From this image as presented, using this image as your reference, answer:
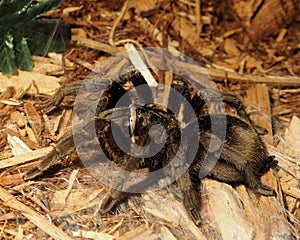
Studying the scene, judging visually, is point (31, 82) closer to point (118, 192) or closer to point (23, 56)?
point (23, 56)

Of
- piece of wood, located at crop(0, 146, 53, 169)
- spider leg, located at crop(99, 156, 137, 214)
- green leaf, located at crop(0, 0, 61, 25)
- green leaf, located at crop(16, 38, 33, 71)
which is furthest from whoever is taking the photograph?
green leaf, located at crop(16, 38, 33, 71)

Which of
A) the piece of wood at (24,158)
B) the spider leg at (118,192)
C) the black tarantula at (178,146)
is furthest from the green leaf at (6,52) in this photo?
the spider leg at (118,192)

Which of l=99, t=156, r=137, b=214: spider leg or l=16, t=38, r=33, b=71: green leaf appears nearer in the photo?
l=99, t=156, r=137, b=214: spider leg

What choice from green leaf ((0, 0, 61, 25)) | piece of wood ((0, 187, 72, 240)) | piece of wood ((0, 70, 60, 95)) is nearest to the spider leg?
piece of wood ((0, 187, 72, 240))

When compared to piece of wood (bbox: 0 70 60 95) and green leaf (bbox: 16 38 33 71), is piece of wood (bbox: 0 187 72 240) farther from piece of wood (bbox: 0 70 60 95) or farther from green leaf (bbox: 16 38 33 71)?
green leaf (bbox: 16 38 33 71)

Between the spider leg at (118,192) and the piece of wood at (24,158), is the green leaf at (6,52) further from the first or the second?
the spider leg at (118,192)

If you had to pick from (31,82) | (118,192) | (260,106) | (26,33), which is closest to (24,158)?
(118,192)
